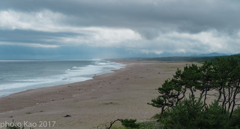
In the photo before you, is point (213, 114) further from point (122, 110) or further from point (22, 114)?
point (22, 114)

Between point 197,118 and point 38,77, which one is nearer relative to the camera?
point 197,118

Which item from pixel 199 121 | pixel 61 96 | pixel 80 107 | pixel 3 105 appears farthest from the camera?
pixel 61 96

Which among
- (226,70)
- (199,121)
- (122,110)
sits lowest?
(122,110)

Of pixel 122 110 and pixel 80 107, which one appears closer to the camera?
pixel 122 110

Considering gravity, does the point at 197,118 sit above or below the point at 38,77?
above

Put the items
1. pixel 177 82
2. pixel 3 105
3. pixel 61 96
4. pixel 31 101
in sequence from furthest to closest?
pixel 61 96 < pixel 31 101 < pixel 3 105 < pixel 177 82

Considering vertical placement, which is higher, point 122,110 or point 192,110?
point 192,110

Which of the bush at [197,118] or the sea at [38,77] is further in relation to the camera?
the sea at [38,77]

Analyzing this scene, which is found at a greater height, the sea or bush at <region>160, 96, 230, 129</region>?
bush at <region>160, 96, 230, 129</region>

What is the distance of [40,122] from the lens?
13.8 metres

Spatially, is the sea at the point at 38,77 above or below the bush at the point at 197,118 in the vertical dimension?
below

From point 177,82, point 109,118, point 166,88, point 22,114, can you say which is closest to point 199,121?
point 166,88

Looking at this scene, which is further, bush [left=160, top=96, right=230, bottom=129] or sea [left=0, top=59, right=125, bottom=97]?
sea [left=0, top=59, right=125, bottom=97]

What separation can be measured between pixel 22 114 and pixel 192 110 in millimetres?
15382
